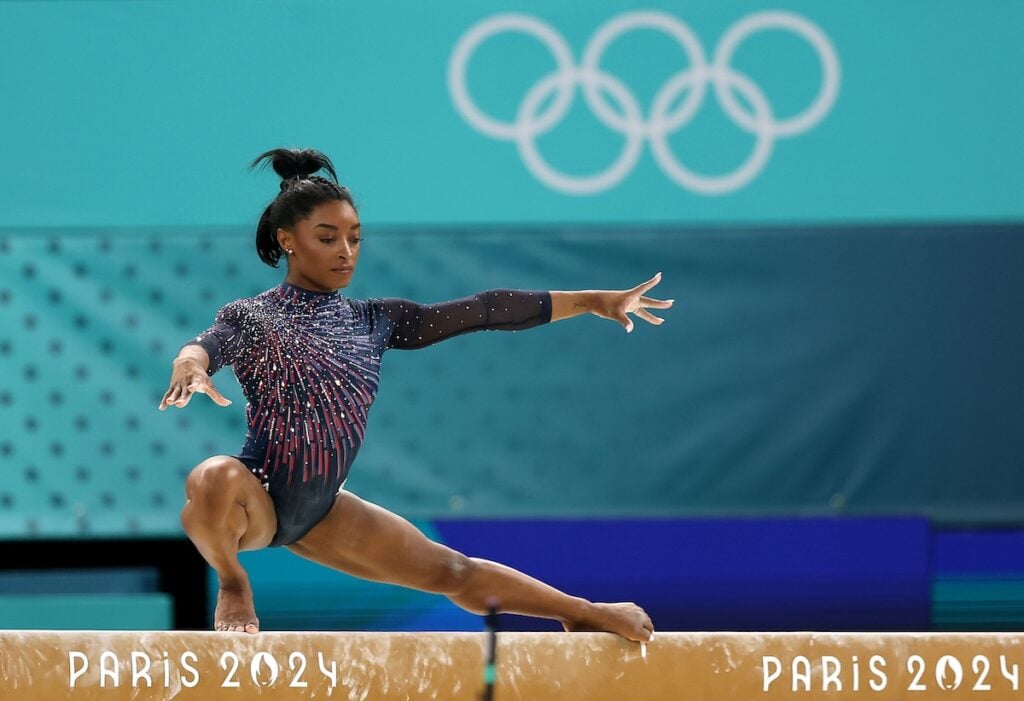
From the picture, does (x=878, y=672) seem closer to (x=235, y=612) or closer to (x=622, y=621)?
(x=622, y=621)

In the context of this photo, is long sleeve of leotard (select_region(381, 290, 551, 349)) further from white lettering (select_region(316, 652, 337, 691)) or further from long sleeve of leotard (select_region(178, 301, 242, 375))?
white lettering (select_region(316, 652, 337, 691))

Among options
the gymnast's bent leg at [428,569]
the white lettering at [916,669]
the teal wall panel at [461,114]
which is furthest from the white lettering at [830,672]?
the teal wall panel at [461,114]

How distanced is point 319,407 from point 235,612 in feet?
1.61

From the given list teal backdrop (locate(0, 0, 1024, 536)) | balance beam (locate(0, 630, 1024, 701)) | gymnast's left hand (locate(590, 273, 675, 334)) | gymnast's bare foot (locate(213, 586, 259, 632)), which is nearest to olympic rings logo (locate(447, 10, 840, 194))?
teal backdrop (locate(0, 0, 1024, 536))

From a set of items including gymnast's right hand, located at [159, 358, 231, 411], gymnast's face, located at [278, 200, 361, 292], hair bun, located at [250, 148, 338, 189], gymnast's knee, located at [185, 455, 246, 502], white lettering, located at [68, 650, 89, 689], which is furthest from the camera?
hair bun, located at [250, 148, 338, 189]

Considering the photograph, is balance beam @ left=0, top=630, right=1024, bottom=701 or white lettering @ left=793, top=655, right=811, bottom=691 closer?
balance beam @ left=0, top=630, right=1024, bottom=701

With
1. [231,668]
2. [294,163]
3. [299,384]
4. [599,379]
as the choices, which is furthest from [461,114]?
[231,668]

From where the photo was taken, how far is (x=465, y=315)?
11.9 feet

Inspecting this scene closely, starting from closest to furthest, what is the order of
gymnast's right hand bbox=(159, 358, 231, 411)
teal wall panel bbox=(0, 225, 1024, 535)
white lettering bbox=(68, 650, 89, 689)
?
gymnast's right hand bbox=(159, 358, 231, 411)
white lettering bbox=(68, 650, 89, 689)
teal wall panel bbox=(0, 225, 1024, 535)

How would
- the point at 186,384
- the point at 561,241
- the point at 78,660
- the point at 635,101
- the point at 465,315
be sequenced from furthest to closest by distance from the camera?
the point at 635,101
the point at 561,241
the point at 465,315
the point at 78,660
the point at 186,384

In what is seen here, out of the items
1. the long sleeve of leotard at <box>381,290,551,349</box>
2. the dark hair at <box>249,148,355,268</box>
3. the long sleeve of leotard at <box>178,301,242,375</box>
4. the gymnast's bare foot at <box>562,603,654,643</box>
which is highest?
the dark hair at <box>249,148,355,268</box>

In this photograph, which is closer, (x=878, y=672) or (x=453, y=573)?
(x=878, y=672)

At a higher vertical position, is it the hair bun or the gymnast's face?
the hair bun

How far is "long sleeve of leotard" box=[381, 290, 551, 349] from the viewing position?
3.64 metres
